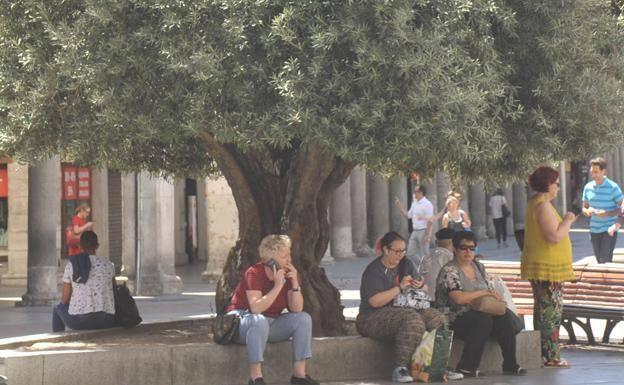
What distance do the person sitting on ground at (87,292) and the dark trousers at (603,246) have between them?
7487 mm

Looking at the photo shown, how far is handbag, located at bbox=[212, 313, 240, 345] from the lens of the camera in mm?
12047

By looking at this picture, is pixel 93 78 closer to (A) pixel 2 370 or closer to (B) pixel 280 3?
(B) pixel 280 3

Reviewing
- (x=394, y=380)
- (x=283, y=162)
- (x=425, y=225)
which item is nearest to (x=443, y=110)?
(x=394, y=380)

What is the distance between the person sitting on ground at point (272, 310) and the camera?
11.8 meters

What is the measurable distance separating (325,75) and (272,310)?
1975mm

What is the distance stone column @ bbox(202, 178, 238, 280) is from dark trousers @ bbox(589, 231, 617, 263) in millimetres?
7988

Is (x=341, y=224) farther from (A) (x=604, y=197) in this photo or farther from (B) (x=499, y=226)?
(A) (x=604, y=197)

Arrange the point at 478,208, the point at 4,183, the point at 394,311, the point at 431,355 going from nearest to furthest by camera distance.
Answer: the point at 431,355 < the point at 394,311 < the point at 4,183 < the point at 478,208

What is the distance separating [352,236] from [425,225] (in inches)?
433

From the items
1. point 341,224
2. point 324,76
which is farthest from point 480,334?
point 341,224

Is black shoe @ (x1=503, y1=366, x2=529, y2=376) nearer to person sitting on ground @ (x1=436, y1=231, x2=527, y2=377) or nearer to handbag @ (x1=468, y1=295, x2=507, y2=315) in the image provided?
person sitting on ground @ (x1=436, y1=231, x2=527, y2=377)

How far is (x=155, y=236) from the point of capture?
23.3 meters

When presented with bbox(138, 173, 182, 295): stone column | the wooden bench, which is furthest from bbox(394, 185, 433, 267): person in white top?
the wooden bench

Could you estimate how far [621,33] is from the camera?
13.1m
